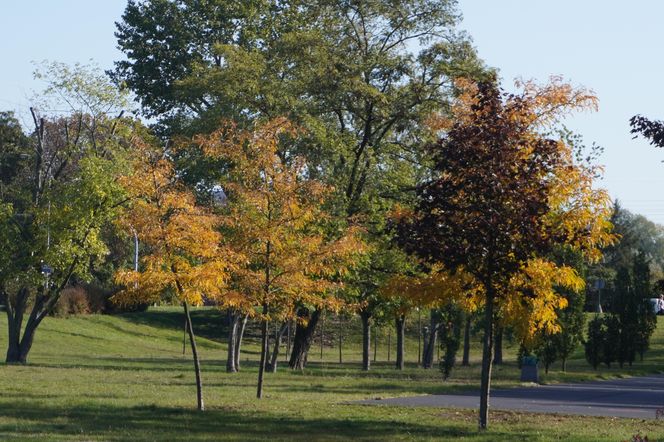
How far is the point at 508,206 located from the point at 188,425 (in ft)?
23.4

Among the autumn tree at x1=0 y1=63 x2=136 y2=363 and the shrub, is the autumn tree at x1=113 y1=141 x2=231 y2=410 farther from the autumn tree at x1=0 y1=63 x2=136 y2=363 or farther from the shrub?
the shrub

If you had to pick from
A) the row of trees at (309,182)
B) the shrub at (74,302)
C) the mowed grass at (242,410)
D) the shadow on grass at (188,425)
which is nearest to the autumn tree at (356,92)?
the row of trees at (309,182)

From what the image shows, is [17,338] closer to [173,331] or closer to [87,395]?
[87,395]

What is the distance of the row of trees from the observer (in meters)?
19.0

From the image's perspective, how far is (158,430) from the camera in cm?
1792

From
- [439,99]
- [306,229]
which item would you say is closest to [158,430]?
[306,229]

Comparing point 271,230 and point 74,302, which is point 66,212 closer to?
point 271,230

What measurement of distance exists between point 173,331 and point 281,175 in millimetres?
47488

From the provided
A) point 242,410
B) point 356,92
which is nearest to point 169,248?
point 242,410

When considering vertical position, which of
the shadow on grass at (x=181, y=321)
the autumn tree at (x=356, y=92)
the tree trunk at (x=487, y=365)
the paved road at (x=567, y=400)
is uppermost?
the autumn tree at (x=356, y=92)

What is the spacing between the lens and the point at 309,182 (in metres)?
24.6

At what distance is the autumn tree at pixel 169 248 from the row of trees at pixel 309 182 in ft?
0.16

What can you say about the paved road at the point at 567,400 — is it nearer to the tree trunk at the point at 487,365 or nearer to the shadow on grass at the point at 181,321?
the tree trunk at the point at 487,365

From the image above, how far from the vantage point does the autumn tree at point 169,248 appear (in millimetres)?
21109
